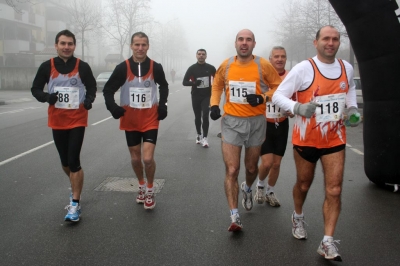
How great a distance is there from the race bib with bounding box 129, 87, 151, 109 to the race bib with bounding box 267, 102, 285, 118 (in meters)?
1.36

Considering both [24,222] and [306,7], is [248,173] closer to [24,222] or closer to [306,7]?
[24,222]

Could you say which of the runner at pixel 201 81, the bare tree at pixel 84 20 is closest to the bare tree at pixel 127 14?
the bare tree at pixel 84 20

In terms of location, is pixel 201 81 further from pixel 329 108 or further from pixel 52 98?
pixel 329 108

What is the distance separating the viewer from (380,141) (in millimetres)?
5742

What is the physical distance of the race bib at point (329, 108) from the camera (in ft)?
12.6

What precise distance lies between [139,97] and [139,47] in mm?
550

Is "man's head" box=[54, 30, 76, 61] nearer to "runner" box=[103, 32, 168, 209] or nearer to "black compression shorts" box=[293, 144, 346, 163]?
"runner" box=[103, 32, 168, 209]

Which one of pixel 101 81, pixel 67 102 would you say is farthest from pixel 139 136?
pixel 101 81

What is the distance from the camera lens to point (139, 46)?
5.05 m

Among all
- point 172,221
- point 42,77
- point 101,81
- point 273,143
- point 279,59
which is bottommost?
point 101,81

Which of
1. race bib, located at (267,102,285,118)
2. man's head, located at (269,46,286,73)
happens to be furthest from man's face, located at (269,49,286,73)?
race bib, located at (267,102,285,118)

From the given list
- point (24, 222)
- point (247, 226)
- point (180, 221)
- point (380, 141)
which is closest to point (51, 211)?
point (24, 222)

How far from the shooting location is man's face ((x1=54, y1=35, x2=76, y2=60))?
15.9ft

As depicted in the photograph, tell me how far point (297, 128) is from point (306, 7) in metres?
34.7
